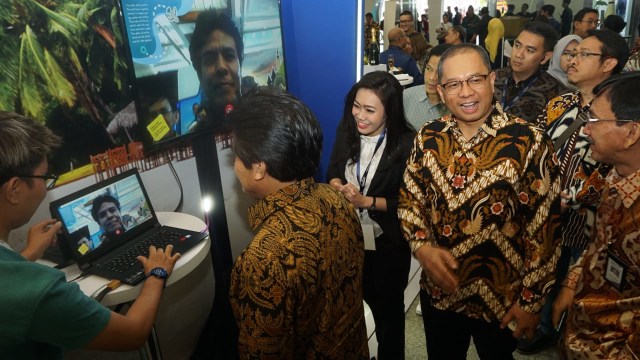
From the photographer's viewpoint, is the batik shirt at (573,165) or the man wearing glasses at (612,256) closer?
the man wearing glasses at (612,256)

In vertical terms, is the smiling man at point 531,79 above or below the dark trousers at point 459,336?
above

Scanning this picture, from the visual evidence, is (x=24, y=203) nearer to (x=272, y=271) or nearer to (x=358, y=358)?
(x=272, y=271)

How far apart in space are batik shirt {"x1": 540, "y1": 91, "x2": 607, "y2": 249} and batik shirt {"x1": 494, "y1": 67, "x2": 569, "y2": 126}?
0.22 meters

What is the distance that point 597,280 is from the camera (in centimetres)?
120

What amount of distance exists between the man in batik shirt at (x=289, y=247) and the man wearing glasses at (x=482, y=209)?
386 mm

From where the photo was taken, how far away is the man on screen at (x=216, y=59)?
7.03 ft

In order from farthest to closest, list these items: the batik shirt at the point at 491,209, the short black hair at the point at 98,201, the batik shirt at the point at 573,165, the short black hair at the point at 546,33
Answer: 1. the short black hair at the point at 546,33
2. the batik shirt at the point at 573,165
3. the short black hair at the point at 98,201
4. the batik shirt at the point at 491,209

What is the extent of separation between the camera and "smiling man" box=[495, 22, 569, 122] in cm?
242

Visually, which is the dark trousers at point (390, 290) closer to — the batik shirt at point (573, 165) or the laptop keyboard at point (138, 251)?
the batik shirt at point (573, 165)

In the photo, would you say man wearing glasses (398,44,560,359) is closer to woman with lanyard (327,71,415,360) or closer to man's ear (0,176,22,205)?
woman with lanyard (327,71,415,360)

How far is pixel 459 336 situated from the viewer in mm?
1614

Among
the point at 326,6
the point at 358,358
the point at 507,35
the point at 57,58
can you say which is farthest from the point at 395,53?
the point at 507,35

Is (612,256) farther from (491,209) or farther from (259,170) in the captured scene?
(259,170)

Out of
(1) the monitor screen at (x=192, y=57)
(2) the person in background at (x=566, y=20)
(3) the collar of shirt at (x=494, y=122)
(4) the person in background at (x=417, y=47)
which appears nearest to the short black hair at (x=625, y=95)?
(3) the collar of shirt at (x=494, y=122)
